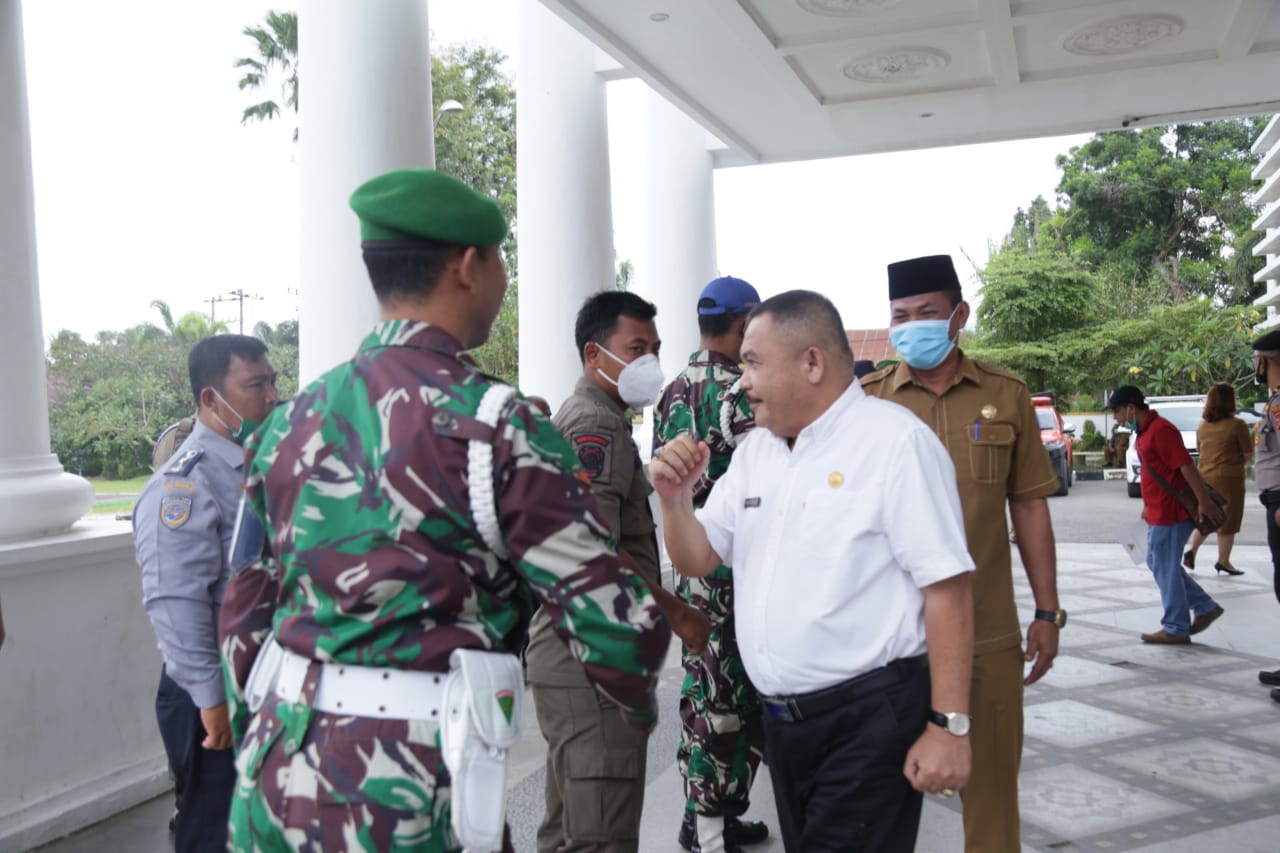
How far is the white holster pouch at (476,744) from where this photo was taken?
1.47m

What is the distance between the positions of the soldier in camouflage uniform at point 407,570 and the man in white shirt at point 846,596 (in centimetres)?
65

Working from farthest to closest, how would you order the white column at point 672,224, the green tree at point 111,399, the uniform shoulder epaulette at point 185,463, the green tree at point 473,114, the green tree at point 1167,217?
the green tree at point 1167,217 → the green tree at point 473,114 → the green tree at point 111,399 → the white column at point 672,224 → the uniform shoulder epaulette at point 185,463

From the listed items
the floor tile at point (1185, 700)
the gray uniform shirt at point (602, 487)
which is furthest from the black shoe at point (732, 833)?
the floor tile at point (1185, 700)

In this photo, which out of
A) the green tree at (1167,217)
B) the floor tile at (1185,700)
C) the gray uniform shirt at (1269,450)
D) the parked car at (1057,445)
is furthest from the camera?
the green tree at (1167,217)

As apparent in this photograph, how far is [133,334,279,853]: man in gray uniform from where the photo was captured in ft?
9.11

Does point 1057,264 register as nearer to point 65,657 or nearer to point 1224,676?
point 1224,676

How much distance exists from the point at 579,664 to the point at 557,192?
531 centimetres

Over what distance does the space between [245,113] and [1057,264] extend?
22754 mm

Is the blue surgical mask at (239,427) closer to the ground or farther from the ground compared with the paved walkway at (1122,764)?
farther from the ground

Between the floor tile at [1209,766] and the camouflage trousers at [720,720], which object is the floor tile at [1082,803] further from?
the camouflage trousers at [720,720]

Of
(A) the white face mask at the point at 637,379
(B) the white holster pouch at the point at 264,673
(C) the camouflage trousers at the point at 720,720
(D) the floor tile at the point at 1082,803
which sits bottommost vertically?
(D) the floor tile at the point at 1082,803

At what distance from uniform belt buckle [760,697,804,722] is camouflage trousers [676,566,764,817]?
1333mm

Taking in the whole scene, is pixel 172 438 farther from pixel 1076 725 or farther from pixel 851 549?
pixel 1076 725

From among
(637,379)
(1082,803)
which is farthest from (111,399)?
(1082,803)
